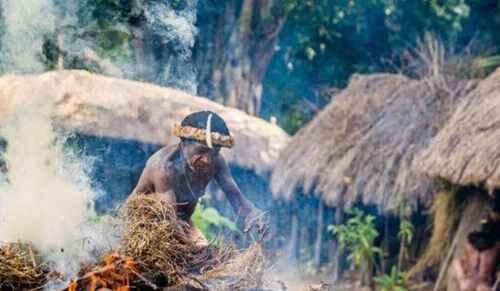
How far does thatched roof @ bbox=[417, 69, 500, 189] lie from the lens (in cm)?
887

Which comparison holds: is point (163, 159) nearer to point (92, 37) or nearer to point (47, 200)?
point (47, 200)

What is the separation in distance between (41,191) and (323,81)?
535 inches

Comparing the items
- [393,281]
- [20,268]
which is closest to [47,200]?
[20,268]

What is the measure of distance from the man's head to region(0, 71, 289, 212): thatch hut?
1.65 m

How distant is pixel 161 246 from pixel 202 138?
60 centimetres

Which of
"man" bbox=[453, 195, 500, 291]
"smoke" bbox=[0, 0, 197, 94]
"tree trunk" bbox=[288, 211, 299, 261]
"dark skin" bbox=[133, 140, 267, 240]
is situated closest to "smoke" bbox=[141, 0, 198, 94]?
"smoke" bbox=[0, 0, 197, 94]

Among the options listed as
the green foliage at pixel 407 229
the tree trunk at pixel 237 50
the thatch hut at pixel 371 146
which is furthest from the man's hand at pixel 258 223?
the tree trunk at pixel 237 50

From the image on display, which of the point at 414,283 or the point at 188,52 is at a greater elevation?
the point at 188,52

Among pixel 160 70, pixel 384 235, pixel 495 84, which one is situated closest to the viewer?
pixel 160 70

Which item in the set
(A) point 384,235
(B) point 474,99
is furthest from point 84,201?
(A) point 384,235

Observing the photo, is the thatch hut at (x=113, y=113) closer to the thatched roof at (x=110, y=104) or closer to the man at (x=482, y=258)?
the thatched roof at (x=110, y=104)

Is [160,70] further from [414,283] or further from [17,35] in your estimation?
[414,283]

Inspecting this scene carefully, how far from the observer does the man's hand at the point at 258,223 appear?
4223 mm

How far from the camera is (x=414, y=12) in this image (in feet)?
56.3
